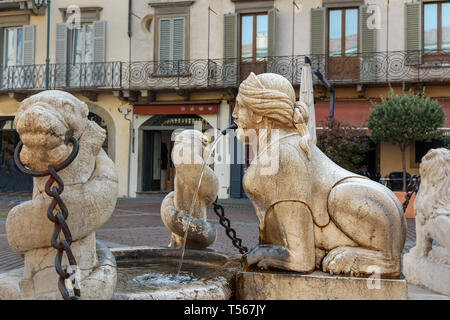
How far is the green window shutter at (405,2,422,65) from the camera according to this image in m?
17.2

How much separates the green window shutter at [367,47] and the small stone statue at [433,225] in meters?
13.7

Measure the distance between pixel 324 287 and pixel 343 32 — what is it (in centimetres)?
1747

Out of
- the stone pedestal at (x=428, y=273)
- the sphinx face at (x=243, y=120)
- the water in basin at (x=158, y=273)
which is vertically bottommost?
the stone pedestal at (x=428, y=273)

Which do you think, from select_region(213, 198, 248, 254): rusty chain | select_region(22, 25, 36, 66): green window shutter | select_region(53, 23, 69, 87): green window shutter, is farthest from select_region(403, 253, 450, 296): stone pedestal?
select_region(22, 25, 36, 66): green window shutter

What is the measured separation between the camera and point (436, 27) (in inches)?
685

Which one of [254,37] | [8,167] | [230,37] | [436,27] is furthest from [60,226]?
[8,167]

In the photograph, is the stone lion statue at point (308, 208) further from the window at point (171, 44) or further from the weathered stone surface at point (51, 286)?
the window at point (171, 44)

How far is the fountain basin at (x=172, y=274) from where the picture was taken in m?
2.04

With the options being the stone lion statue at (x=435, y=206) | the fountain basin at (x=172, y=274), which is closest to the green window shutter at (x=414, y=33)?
the stone lion statue at (x=435, y=206)

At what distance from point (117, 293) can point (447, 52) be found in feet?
58.5

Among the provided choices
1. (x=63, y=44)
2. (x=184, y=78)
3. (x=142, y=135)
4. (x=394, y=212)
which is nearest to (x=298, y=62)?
(x=184, y=78)

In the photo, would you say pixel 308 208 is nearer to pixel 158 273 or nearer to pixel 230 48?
pixel 158 273
